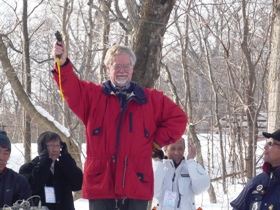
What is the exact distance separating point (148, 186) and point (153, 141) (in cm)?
30

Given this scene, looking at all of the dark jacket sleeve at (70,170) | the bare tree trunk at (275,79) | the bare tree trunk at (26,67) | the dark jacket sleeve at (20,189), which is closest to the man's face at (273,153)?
the dark jacket sleeve at (70,170)

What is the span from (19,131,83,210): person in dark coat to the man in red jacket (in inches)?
42.1

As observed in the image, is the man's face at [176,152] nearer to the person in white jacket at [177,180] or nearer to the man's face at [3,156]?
the person in white jacket at [177,180]

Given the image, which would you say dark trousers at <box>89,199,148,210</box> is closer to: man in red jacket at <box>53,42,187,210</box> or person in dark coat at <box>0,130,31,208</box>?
man in red jacket at <box>53,42,187,210</box>

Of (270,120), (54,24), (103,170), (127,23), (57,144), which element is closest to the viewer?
(103,170)

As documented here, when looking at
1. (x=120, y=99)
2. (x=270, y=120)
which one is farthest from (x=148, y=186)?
(x=270, y=120)

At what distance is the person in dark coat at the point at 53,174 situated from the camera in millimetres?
4648

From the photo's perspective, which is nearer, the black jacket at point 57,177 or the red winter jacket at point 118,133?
the red winter jacket at point 118,133

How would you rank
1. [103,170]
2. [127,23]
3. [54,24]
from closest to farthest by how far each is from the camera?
[103,170] < [127,23] < [54,24]

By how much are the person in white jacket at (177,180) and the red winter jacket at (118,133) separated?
1033mm

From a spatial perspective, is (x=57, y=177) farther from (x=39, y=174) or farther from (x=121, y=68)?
(x=121, y=68)

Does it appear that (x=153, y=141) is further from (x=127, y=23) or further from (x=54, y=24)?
(x=54, y=24)

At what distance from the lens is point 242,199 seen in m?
3.96

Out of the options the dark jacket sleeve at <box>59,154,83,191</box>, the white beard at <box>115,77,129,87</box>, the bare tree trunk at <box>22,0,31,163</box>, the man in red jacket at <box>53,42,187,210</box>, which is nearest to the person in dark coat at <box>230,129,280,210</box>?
the man in red jacket at <box>53,42,187,210</box>
